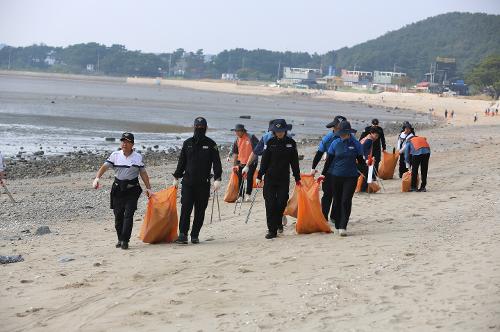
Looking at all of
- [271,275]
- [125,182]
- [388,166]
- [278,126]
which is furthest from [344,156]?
[388,166]

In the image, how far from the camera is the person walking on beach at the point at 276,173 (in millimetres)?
10188

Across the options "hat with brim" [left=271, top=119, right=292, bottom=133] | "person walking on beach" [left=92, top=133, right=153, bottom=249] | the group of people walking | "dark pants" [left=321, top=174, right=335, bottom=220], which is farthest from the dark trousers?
"person walking on beach" [left=92, top=133, right=153, bottom=249]

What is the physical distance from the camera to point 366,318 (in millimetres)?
6215

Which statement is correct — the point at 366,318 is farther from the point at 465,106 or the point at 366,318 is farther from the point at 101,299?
the point at 465,106

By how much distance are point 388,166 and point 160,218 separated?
858cm

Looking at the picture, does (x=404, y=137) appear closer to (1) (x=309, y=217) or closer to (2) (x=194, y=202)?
(1) (x=309, y=217)

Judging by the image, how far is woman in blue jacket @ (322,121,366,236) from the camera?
10242 mm

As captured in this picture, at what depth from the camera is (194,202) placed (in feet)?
33.4

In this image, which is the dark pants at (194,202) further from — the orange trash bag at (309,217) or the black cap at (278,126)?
the orange trash bag at (309,217)

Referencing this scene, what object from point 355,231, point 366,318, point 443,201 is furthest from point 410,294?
point 443,201

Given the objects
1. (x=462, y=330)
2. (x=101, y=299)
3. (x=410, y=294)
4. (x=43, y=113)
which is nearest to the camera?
(x=462, y=330)

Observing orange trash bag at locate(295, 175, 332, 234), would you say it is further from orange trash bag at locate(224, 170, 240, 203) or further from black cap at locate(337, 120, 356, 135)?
orange trash bag at locate(224, 170, 240, 203)

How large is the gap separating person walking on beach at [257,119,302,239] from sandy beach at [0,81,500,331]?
315 millimetres

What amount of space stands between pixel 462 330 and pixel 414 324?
1.18ft
